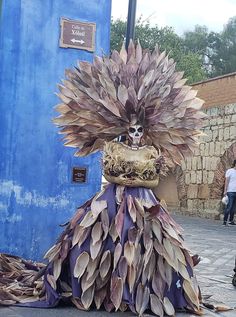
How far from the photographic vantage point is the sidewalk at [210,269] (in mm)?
3961

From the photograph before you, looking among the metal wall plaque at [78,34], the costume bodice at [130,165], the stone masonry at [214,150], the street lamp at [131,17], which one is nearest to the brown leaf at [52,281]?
the costume bodice at [130,165]

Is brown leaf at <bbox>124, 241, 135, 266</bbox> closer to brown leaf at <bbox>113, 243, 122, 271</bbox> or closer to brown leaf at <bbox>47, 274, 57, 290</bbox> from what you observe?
brown leaf at <bbox>113, 243, 122, 271</bbox>

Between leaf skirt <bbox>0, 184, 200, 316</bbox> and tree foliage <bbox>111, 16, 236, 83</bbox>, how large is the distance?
2764 centimetres

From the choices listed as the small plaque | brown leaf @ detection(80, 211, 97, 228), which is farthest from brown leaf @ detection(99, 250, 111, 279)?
the small plaque

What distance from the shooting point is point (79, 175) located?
6.09 metres

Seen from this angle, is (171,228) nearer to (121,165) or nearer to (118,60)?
(121,165)

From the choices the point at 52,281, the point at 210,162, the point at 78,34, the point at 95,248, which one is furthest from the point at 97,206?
the point at 210,162

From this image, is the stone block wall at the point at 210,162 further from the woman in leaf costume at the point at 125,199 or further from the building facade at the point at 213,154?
the woman in leaf costume at the point at 125,199

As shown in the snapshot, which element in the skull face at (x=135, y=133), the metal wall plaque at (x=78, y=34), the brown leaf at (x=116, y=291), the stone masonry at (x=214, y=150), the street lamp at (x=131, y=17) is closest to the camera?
the brown leaf at (x=116, y=291)

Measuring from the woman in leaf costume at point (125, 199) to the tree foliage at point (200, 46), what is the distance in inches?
1070

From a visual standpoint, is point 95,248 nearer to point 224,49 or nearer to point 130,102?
point 130,102

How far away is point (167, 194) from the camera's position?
1791cm

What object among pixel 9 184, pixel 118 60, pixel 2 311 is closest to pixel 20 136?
pixel 9 184

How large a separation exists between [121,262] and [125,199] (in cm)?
51
